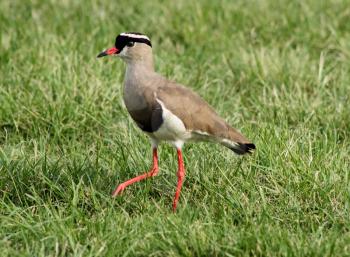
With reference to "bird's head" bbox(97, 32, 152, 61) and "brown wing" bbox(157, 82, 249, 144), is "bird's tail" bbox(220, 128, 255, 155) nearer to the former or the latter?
"brown wing" bbox(157, 82, 249, 144)

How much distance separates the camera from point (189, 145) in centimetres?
641

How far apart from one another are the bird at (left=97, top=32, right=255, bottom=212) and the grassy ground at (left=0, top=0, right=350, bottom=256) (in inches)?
8.1

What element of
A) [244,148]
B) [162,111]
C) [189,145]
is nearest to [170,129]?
[162,111]

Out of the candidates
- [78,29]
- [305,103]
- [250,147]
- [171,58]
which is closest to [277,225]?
[250,147]

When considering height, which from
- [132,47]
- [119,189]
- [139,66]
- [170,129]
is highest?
[132,47]

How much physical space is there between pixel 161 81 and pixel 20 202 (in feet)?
4.06

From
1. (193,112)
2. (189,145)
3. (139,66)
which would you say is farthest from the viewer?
(189,145)

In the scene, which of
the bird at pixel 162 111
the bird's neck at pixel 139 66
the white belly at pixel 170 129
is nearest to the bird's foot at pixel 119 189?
the bird at pixel 162 111

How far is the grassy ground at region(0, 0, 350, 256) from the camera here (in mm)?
4996

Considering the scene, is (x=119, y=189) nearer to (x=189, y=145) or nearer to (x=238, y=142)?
(x=238, y=142)

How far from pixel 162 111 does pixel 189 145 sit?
1030 mm

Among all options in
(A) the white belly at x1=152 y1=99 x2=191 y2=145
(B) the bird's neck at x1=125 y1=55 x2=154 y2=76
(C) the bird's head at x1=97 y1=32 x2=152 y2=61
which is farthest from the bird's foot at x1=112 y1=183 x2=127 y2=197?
(C) the bird's head at x1=97 y1=32 x2=152 y2=61

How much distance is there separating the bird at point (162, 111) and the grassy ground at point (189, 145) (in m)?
0.21

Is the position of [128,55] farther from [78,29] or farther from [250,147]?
[78,29]
